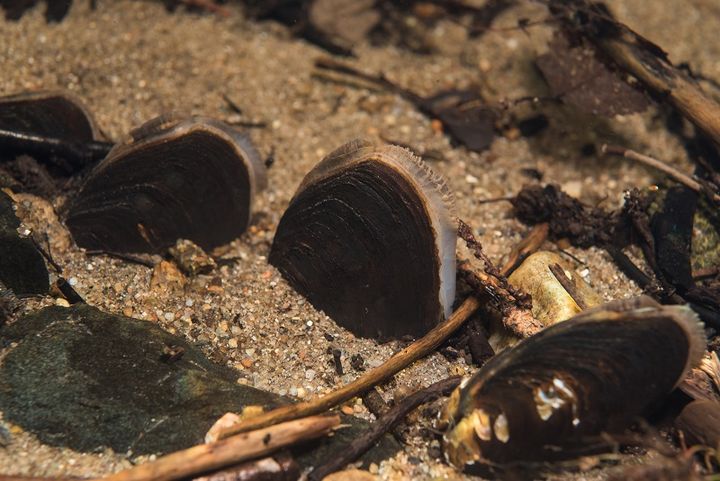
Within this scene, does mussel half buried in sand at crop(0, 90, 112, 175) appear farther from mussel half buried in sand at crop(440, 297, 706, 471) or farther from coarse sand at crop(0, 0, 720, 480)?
mussel half buried in sand at crop(440, 297, 706, 471)

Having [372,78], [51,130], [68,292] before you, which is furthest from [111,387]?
[372,78]

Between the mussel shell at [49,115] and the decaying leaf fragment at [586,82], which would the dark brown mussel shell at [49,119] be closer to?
the mussel shell at [49,115]

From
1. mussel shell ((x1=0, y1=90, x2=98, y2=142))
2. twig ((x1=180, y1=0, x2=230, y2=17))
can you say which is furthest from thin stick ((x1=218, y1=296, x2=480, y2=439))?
twig ((x1=180, y1=0, x2=230, y2=17))

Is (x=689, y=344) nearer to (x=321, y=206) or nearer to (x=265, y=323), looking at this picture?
(x=321, y=206)

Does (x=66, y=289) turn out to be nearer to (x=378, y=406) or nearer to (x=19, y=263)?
(x=19, y=263)

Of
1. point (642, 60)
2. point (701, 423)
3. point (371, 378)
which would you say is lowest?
point (371, 378)

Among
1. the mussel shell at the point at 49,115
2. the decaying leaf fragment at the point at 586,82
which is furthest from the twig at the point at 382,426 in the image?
the mussel shell at the point at 49,115
